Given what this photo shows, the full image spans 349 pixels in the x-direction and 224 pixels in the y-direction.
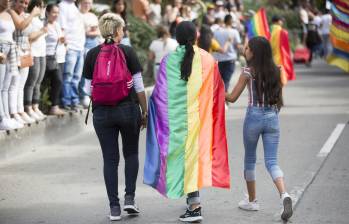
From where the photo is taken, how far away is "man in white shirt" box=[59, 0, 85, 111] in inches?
579

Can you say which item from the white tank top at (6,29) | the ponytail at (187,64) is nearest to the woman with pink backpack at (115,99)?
the ponytail at (187,64)

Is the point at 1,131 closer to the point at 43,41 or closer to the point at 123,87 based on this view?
the point at 43,41

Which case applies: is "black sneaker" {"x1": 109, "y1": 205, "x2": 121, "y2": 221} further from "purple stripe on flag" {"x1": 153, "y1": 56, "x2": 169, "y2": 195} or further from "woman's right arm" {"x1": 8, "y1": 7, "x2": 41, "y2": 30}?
"woman's right arm" {"x1": 8, "y1": 7, "x2": 41, "y2": 30}

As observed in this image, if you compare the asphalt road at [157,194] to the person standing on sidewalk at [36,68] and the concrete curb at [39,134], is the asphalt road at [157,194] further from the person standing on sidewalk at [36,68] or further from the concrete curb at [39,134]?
the person standing on sidewalk at [36,68]

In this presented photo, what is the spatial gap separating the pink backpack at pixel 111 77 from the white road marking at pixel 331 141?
443cm

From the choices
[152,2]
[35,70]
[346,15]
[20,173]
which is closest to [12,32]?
[35,70]

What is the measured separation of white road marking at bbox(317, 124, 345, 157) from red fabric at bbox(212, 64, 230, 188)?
380 centimetres

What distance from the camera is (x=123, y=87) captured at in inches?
333

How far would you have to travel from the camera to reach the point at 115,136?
8.68 metres

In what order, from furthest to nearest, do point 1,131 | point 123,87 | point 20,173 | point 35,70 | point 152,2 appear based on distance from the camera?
point 152,2 < point 35,70 < point 1,131 < point 20,173 < point 123,87

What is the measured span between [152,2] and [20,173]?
13.5m

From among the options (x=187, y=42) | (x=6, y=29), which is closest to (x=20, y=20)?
(x=6, y=29)

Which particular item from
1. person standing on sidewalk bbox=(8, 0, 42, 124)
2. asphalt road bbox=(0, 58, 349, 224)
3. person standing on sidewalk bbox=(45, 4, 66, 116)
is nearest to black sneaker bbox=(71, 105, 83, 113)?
asphalt road bbox=(0, 58, 349, 224)

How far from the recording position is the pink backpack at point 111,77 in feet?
27.7
